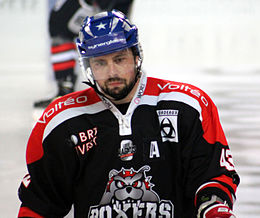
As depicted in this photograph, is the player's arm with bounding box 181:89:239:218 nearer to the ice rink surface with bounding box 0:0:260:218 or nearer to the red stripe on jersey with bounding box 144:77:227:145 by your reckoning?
the red stripe on jersey with bounding box 144:77:227:145

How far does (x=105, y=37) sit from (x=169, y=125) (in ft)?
1.08

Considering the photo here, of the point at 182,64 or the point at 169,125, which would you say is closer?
the point at 169,125

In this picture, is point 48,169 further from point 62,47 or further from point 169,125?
point 62,47

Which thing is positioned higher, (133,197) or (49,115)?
(49,115)

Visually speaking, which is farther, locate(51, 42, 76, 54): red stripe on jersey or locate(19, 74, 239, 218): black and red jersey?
locate(51, 42, 76, 54): red stripe on jersey

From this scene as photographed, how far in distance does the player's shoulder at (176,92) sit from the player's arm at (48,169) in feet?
1.05

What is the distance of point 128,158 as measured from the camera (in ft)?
7.54

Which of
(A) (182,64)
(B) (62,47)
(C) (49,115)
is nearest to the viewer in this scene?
(C) (49,115)

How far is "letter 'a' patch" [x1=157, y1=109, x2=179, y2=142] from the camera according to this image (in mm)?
2318

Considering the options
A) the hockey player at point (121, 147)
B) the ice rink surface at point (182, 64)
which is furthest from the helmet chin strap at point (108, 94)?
the ice rink surface at point (182, 64)

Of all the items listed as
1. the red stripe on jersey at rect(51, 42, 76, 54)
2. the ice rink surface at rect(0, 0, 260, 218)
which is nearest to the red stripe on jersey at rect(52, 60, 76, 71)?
the red stripe on jersey at rect(51, 42, 76, 54)

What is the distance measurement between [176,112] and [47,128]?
401 millimetres

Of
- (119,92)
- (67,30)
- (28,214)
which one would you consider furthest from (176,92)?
(67,30)

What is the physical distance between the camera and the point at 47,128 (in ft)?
7.70
